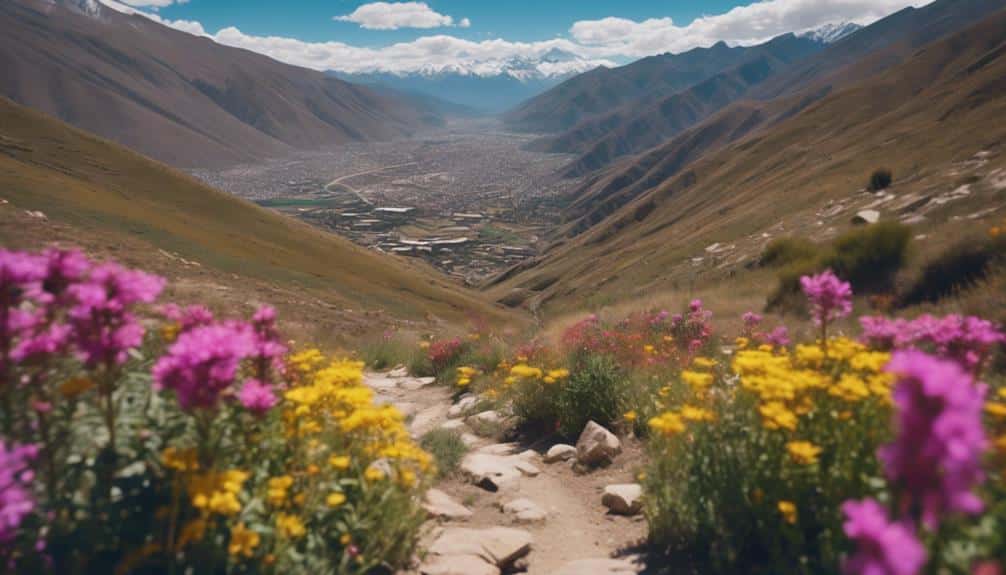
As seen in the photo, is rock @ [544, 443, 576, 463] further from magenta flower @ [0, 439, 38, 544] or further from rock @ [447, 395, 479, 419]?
magenta flower @ [0, 439, 38, 544]

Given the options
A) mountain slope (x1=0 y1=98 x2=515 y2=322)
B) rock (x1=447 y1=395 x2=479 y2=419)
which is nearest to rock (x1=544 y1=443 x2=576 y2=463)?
rock (x1=447 y1=395 x2=479 y2=419)

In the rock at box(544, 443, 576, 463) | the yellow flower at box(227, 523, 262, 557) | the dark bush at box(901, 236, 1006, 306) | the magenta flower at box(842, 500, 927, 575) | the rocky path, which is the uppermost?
the magenta flower at box(842, 500, 927, 575)

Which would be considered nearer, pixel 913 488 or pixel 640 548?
pixel 913 488

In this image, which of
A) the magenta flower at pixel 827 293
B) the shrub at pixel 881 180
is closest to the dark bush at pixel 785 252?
the shrub at pixel 881 180

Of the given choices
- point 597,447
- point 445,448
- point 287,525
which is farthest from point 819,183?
point 287,525

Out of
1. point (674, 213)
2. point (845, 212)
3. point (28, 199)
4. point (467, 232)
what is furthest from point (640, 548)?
point (467, 232)

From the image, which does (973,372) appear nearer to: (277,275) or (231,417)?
(231,417)
